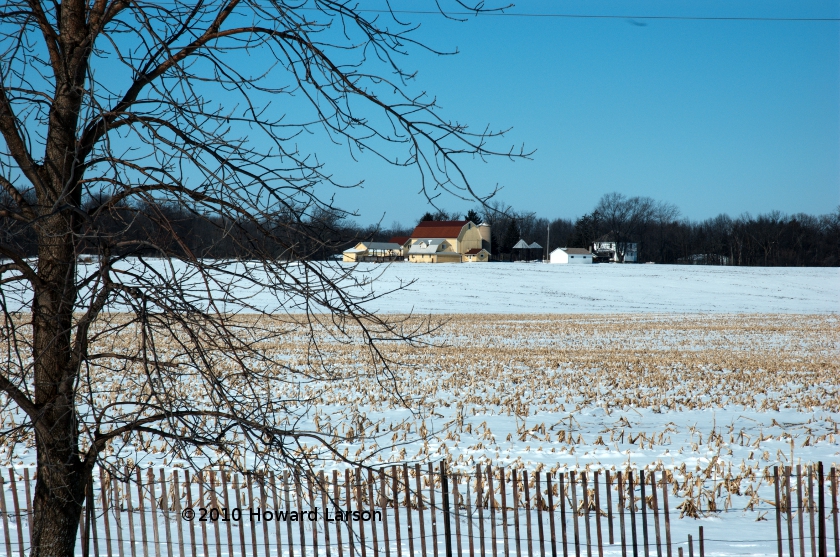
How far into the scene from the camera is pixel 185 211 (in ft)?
12.0

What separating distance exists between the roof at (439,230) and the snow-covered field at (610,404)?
230 feet

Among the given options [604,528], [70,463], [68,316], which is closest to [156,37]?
[68,316]

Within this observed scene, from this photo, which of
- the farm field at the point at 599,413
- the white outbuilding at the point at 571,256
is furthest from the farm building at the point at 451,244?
the farm field at the point at 599,413

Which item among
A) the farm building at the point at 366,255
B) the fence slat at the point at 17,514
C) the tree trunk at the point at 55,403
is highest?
the farm building at the point at 366,255

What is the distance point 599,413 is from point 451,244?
95882 mm

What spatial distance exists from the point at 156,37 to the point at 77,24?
32.7 inches

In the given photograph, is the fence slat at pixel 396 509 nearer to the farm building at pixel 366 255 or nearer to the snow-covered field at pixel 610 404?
the snow-covered field at pixel 610 404

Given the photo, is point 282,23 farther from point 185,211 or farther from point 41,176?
point 41,176

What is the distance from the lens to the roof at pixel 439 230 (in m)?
108

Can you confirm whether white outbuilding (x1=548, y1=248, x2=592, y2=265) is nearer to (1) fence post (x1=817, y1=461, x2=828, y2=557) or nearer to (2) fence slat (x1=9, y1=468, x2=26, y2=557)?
(1) fence post (x1=817, y1=461, x2=828, y2=557)

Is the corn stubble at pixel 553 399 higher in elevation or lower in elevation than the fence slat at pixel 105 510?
lower

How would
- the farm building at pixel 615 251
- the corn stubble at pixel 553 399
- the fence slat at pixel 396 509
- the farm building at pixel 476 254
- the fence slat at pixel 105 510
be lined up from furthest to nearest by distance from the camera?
the farm building at pixel 615 251, the farm building at pixel 476 254, the corn stubble at pixel 553 399, the fence slat at pixel 105 510, the fence slat at pixel 396 509

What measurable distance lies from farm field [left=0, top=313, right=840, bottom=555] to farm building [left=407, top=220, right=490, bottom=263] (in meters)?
80.0

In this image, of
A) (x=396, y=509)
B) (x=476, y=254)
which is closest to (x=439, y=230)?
(x=476, y=254)
